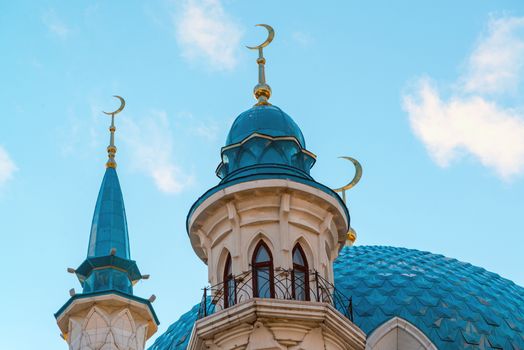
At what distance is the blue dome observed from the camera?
66.1 feet

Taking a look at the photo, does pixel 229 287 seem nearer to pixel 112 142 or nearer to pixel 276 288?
pixel 276 288

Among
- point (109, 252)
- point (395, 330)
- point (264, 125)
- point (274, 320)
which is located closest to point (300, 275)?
point (274, 320)

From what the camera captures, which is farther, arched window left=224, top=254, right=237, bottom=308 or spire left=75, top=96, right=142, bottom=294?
spire left=75, top=96, right=142, bottom=294

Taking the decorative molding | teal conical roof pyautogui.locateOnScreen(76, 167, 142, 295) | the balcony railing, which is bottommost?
the balcony railing

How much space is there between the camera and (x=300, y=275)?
16.4m

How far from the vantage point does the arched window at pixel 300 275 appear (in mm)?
16041

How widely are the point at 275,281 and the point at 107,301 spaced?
3.71 metres

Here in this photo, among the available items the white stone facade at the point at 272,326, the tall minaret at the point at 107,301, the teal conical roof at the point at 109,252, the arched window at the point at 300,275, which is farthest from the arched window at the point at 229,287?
the teal conical roof at the point at 109,252

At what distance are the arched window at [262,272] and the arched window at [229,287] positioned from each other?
315 millimetres

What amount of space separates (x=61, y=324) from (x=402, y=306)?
18.5ft

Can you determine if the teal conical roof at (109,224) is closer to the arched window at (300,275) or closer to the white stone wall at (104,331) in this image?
the white stone wall at (104,331)

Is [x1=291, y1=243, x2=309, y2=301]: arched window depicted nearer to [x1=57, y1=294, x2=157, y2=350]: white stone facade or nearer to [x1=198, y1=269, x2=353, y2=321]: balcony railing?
[x1=198, y1=269, x2=353, y2=321]: balcony railing

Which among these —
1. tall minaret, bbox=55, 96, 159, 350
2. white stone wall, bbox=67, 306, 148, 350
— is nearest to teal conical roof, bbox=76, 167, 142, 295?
tall minaret, bbox=55, 96, 159, 350

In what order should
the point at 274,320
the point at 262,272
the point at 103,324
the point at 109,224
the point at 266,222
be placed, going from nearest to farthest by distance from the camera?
the point at 274,320 < the point at 262,272 < the point at 266,222 < the point at 103,324 < the point at 109,224
